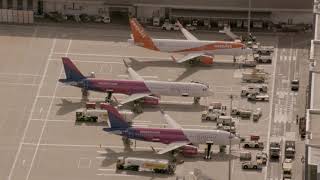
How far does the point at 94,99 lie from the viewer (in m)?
154

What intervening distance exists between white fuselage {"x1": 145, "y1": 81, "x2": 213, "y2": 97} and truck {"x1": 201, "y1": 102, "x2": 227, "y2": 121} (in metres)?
2.11

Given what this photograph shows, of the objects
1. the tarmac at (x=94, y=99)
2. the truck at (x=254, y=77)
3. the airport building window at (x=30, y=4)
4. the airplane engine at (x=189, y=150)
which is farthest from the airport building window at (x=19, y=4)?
the airplane engine at (x=189, y=150)

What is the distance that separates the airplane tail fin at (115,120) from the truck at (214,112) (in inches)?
485

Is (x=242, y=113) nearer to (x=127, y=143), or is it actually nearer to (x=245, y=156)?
(x=245, y=156)

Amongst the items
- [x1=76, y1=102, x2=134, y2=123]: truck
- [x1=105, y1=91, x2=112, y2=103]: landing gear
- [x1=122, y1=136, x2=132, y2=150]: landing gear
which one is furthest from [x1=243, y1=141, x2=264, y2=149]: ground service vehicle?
[x1=105, y1=91, x2=112, y2=103]: landing gear

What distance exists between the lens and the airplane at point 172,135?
461ft

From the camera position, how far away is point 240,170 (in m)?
138

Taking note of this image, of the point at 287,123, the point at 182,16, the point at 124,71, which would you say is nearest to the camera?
the point at 287,123

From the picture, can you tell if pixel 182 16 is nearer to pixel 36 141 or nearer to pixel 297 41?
pixel 297 41

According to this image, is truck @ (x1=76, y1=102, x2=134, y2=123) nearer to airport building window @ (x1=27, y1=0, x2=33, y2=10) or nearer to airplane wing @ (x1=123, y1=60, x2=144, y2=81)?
airplane wing @ (x1=123, y1=60, x2=144, y2=81)

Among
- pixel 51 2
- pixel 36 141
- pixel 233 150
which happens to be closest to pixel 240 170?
pixel 233 150

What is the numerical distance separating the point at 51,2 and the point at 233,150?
49.5 m

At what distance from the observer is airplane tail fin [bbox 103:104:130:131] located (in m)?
141

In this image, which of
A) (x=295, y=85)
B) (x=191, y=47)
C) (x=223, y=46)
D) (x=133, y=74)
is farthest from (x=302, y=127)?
(x=133, y=74)
